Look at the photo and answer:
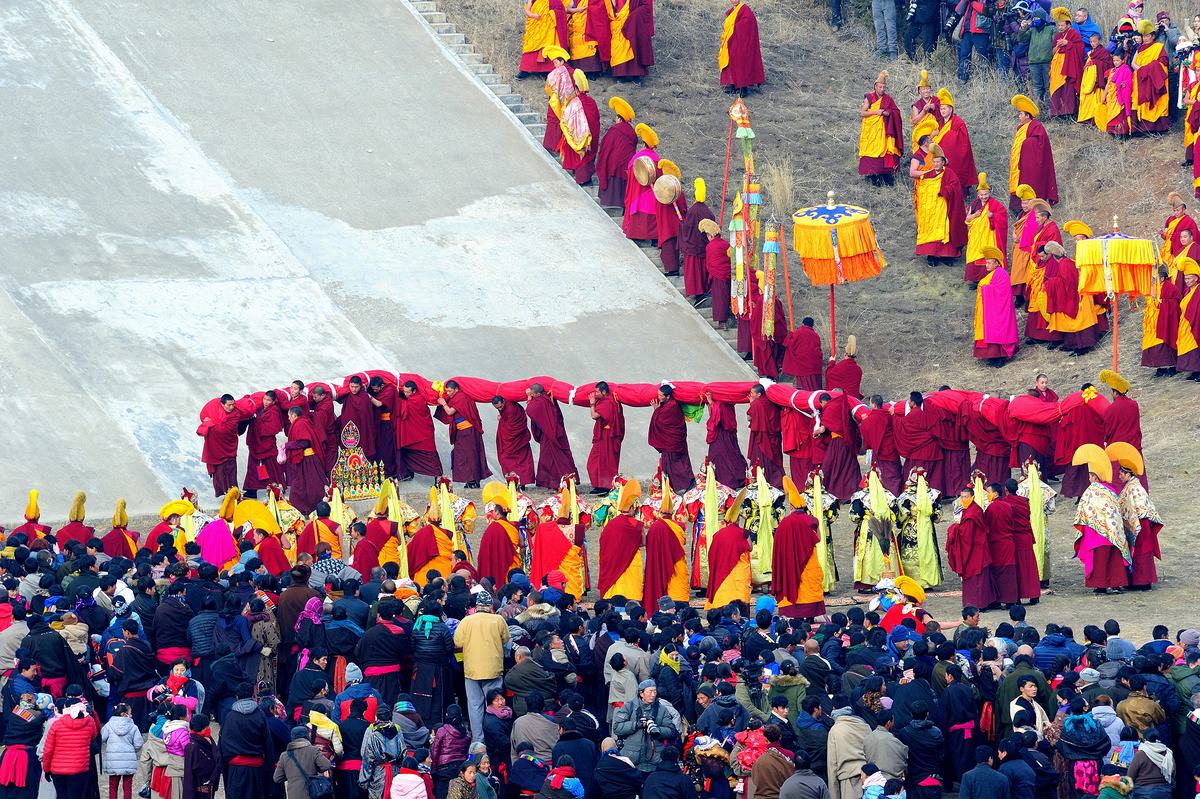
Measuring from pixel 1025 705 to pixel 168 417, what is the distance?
11949 millimetres

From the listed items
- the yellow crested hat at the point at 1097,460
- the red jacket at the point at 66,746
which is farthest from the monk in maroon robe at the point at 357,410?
the red jacket at the point at 66,746

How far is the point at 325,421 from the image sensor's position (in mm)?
21469

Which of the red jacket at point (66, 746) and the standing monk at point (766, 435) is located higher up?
the red jacket at point (66, 746)

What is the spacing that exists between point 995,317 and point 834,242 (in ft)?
8.53

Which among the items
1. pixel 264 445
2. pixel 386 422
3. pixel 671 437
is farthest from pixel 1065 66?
pixel 264 445

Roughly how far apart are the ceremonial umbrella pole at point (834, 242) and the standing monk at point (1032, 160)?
3.90 meters

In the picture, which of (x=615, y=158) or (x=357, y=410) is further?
(x=615, y=158)

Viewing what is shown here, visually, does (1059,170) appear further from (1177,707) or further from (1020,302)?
(1177,707)

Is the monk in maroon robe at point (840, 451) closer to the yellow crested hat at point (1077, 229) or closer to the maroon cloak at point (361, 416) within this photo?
the yellow crested hat at point (1077, 229)

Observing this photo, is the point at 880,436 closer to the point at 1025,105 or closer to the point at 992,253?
the point at 992,253

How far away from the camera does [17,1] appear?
29172mm

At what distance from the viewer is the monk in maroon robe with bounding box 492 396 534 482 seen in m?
21.9

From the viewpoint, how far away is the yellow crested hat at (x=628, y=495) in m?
17.9

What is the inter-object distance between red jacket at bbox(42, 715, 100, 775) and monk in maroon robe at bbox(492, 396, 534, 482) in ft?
28.6
